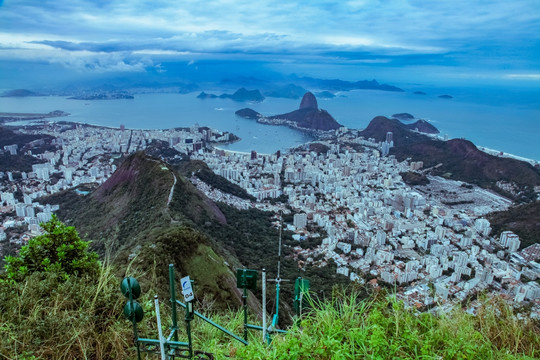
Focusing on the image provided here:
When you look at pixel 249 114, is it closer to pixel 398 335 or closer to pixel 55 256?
pixel 55 256

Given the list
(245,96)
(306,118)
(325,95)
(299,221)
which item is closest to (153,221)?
(299,221)

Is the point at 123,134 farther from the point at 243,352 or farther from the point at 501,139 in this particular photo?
the point at 501,139

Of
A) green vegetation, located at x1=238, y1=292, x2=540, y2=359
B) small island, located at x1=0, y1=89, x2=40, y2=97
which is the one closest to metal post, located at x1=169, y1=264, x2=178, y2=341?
green vegetation, located at x1=238, y1=292, x2=540, y2=359

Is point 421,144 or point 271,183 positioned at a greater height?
point 421,144

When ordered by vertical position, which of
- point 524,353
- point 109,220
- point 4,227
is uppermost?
point 524,353

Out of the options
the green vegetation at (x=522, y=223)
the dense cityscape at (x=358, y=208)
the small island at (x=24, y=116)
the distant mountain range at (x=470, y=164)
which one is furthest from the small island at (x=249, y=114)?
the green vegetation at (x=522, y=223)

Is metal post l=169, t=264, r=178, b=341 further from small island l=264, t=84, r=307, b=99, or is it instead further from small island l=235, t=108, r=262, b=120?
small island l=264, t=84, r=307, b=99

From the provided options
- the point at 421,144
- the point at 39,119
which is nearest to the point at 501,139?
the point at 421,144
